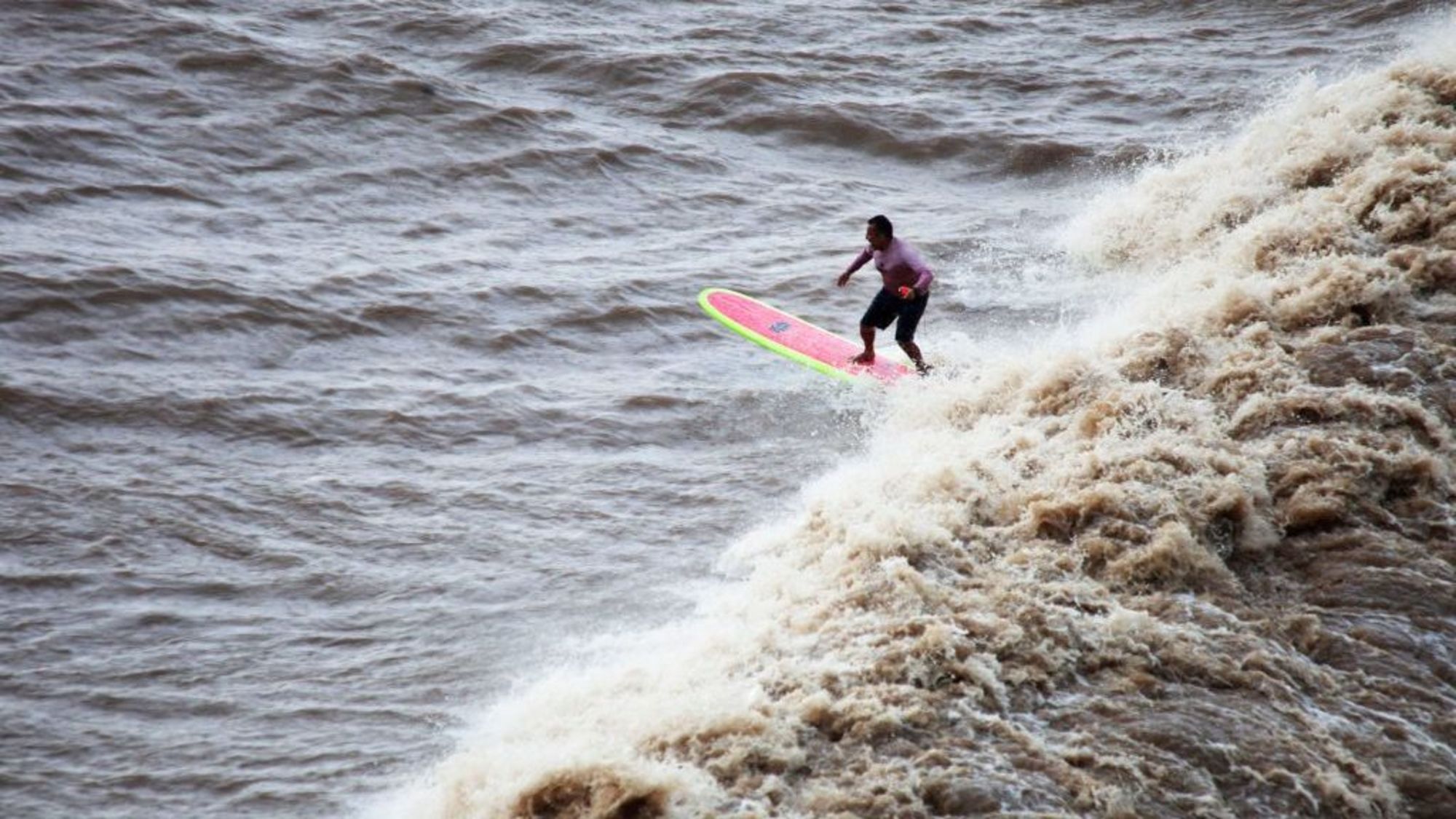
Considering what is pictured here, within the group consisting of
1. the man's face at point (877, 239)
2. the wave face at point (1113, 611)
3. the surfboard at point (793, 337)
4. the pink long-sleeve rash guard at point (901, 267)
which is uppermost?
the man's face at point (877, 239)

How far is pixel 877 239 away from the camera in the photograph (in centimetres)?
1050

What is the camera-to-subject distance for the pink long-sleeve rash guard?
1055 centimetres

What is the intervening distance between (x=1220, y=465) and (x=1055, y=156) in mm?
9816

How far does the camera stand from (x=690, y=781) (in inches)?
219

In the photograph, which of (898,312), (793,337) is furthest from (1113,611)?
(793,337)

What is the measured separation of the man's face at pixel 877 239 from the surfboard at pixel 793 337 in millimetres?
1026

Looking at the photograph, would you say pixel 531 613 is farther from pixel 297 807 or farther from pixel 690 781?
pixel 690 781

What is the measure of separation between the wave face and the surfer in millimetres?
1036

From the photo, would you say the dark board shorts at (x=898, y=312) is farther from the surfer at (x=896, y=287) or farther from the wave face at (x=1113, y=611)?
the wave face at (x=1113, y=611)

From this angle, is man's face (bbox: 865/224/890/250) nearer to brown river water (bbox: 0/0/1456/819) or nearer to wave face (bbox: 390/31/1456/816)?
brown river water (bbox: 0/0/1456/819)

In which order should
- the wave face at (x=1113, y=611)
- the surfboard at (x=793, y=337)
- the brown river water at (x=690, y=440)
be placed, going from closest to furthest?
the wave face at (x=1113, y=611) → the brown river water at (x=690, y=440) → the surfboard at (x=793, y=337)

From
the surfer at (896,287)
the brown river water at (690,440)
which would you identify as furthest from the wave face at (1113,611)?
the surfer at (896,287)

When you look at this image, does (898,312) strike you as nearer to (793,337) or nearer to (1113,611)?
(793,337)

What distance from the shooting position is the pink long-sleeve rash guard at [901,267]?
1055cm
